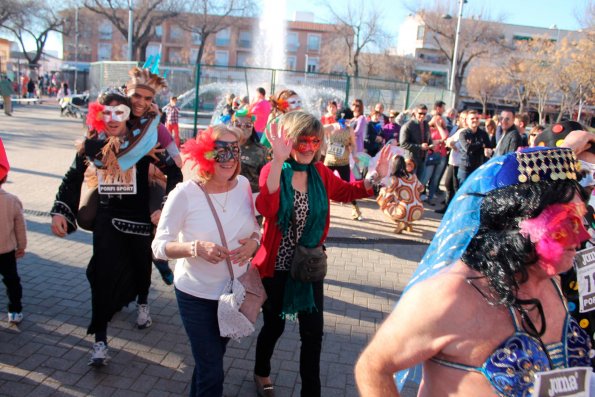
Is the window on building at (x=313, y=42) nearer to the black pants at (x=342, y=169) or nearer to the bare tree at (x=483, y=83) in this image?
the bare tree at (x=483, y=83)

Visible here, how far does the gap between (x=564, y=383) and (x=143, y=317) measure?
3.47m

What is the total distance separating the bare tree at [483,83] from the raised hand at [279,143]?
136ft

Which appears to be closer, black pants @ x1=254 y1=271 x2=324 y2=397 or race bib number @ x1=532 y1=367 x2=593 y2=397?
race bib number @ x1=532 y1=367 x2=593 y2=397

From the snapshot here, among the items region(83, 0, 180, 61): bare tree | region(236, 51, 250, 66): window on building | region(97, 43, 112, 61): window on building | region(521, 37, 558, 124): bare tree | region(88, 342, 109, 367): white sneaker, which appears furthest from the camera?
region(236, 51, 250, 66): window on building

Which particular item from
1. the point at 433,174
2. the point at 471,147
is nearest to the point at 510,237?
the point at 471,147

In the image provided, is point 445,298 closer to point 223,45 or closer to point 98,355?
point 98,355

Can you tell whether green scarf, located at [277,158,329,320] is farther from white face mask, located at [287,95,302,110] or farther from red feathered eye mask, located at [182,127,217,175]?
white face mask, located at [287,95,302,110]

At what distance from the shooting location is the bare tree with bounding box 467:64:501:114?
41.9 m

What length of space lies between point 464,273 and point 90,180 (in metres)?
2.91

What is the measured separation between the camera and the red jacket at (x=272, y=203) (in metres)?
2.98

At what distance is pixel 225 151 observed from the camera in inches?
113

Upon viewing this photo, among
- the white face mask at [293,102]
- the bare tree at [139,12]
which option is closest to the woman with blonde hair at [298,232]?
the white face mask at [293,102]

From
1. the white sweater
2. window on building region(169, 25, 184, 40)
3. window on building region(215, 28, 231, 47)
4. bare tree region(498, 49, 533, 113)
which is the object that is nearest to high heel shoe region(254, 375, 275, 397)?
the white sweater

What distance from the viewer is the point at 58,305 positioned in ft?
15.2
